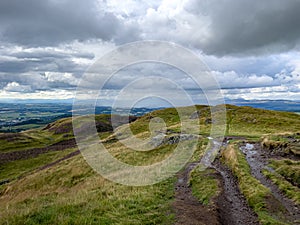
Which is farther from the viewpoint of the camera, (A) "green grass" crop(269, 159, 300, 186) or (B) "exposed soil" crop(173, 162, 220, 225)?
(A) "green grass" crop(269, 159, 300, 186)

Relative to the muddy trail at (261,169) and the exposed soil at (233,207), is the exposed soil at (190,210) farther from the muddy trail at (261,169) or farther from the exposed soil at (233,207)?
the muddy trail at (261,169)

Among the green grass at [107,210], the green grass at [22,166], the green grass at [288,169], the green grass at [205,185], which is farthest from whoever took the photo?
the green grass at [22,166]

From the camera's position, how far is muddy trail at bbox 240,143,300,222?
47.2 ft

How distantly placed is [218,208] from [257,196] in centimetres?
358

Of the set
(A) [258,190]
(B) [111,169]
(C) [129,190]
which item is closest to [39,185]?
(B) [111,169]

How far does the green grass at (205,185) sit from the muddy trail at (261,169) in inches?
154

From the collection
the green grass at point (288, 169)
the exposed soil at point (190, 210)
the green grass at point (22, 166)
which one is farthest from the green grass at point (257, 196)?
the green grass at point (22, 166)

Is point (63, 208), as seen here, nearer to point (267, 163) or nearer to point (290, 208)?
point (290, 208)

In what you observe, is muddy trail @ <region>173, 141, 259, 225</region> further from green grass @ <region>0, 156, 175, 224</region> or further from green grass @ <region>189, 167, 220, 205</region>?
green grass @ <region>0, 156, 175, 224</region>

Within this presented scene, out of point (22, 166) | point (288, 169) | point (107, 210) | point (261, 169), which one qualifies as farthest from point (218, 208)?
point (22, 166)

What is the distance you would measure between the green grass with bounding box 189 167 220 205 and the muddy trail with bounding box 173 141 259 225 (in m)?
0.35

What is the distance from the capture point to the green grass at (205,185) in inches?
664

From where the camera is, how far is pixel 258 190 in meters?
17.3

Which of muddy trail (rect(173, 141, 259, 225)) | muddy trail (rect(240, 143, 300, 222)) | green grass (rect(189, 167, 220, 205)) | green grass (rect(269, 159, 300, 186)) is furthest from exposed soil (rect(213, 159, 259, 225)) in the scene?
green grass (rect(269, 159, 300, 186))
